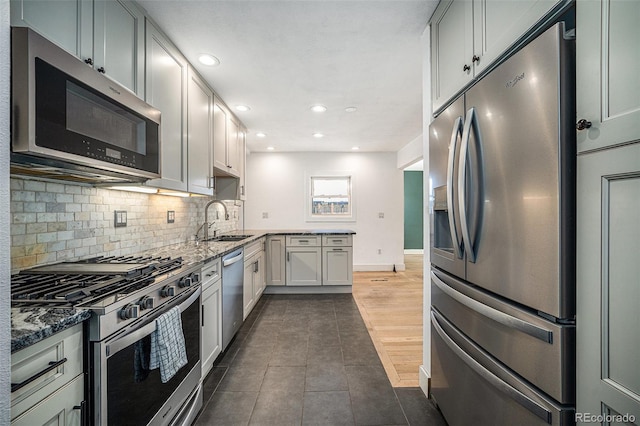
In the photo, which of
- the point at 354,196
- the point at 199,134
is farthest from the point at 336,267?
the point at 199,134

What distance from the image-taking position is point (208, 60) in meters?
2.30

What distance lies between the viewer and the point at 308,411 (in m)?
1.74

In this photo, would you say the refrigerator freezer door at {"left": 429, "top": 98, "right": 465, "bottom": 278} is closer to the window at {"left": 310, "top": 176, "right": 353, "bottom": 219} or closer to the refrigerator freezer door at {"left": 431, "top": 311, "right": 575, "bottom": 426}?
the refrigerator freezer door at {"left": 431, "top": 311, "right": 575, "bottom": 426}

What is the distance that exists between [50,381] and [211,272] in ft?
4.18

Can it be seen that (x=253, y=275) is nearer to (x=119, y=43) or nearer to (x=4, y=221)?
(x=119, y=43)

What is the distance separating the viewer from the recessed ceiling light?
2246 mm

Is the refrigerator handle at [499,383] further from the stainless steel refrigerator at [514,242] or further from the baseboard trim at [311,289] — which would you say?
the baseboard trim at [311,289]

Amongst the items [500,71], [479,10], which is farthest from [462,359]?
[479,10]

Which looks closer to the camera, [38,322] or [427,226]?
[38,322]

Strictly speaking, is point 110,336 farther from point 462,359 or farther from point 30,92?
point 462,359

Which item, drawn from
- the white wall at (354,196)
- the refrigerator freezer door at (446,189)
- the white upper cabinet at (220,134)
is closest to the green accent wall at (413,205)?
the white wall at (354,196)

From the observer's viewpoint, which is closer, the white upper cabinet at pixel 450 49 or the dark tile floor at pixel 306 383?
the white upper cabinet at pixel 450 49

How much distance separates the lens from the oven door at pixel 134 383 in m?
0.96

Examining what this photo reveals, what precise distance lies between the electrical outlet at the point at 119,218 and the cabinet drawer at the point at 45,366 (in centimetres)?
119
